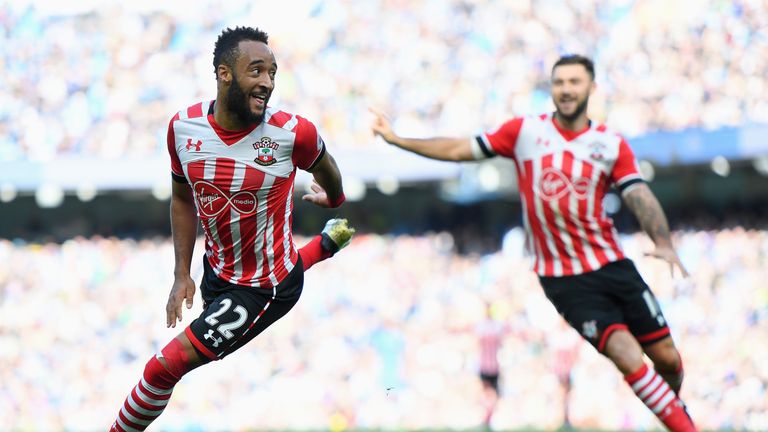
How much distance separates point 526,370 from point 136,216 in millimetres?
6947

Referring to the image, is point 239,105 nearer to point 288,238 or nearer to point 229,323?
point 288,238

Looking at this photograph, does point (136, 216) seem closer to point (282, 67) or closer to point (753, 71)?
point (282, 67)

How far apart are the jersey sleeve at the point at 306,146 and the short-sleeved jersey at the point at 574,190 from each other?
160 cm

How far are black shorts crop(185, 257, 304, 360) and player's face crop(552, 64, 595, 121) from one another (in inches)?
78.7

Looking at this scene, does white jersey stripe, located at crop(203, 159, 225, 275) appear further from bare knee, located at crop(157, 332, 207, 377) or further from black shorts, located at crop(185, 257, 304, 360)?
bare knee, located at crop(157, 332, 207, 377)

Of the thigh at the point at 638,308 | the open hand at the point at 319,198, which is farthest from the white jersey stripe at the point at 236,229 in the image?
the thigh at the point at 638,308

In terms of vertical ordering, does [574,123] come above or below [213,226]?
above

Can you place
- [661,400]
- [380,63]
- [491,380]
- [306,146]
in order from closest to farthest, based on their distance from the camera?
[306,146] → [661,400] → [491,380] → [380,63]

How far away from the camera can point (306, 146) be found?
19.0ft

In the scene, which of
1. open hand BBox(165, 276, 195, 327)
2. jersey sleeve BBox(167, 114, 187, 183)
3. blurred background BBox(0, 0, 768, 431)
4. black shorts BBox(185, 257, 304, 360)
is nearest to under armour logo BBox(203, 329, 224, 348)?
black shorts BBox(185, 257, 304, 360)

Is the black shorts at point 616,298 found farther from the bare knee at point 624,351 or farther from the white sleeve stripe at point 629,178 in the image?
the white sleeve stripe at point 629,178

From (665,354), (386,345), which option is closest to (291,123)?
(665,354)

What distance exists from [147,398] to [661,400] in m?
2.83

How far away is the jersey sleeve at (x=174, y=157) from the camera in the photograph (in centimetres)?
574
